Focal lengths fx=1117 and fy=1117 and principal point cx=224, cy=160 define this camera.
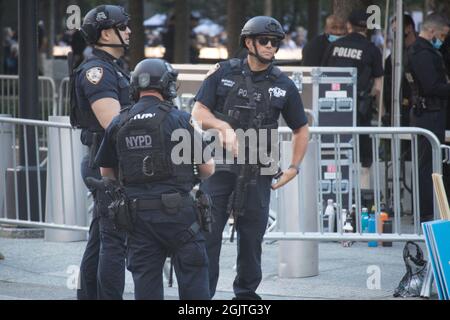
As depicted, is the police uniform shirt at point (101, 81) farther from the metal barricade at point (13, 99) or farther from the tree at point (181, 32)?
the tree at point (181, 32)

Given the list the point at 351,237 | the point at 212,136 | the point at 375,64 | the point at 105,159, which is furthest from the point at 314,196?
the point at 375,64

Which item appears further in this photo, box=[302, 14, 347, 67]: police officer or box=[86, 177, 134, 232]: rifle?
box=[302, 14, 347, 67]: police officer

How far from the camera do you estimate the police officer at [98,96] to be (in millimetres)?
6586

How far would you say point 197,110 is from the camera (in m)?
7.09

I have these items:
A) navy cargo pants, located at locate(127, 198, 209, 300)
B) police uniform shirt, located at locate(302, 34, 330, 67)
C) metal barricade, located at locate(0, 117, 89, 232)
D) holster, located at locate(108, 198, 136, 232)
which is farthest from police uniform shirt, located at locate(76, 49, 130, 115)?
police uniform shirt, located at locate(302, 34, 330, 67)

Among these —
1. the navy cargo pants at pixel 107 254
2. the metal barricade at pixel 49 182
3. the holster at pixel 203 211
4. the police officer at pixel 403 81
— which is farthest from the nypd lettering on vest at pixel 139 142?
the police officer at pixel 403 81

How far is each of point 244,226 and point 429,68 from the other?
4.11m

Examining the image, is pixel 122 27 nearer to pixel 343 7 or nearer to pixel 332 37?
pixel 332 37

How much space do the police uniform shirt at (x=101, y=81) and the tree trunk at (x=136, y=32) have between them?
44.0ft

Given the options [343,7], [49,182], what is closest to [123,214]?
[49,182]

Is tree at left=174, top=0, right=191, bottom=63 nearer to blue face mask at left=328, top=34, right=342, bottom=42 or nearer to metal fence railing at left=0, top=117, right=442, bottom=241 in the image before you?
blue face mask at left=328, top=34, right=342, bottom=42

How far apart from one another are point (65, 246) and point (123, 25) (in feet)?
11.7

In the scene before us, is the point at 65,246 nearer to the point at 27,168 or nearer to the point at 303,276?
the point at 27,168

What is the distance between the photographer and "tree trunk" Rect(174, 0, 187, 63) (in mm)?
22641
